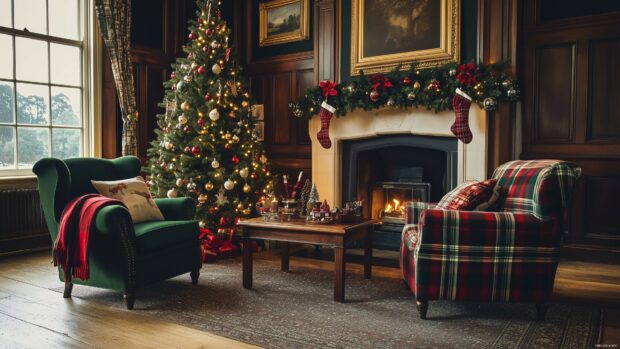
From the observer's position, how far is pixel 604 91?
14.6ft

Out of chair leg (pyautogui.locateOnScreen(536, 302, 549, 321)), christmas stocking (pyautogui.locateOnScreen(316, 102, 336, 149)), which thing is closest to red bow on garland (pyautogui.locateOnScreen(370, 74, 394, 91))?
christmas stocking (pyautogui.locateOnScreen(316, 102, 336, 149))

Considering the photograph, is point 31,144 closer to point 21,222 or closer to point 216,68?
point 21,222

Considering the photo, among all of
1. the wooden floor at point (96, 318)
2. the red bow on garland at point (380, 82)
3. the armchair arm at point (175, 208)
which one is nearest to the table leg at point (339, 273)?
the wooden floor at point (96, 318)

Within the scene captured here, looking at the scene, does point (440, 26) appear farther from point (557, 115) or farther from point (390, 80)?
point (557, 115)

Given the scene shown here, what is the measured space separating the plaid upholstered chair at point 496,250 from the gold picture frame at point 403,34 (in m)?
2.30

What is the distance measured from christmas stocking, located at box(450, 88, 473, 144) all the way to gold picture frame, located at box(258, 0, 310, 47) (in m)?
2.27

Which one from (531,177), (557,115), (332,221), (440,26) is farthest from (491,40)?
(332,221)

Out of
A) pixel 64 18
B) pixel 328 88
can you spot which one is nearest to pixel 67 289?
pixel 328 88

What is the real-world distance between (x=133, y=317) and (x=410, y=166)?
3.34m

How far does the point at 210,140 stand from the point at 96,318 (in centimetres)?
237

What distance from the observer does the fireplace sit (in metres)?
5.15

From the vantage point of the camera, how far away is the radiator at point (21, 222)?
183 inches

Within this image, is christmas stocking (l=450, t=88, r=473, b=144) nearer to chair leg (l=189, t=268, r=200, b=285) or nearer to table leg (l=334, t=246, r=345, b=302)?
table leg (l=334, t=246, r=345, b=302)

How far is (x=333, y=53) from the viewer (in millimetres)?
5469
